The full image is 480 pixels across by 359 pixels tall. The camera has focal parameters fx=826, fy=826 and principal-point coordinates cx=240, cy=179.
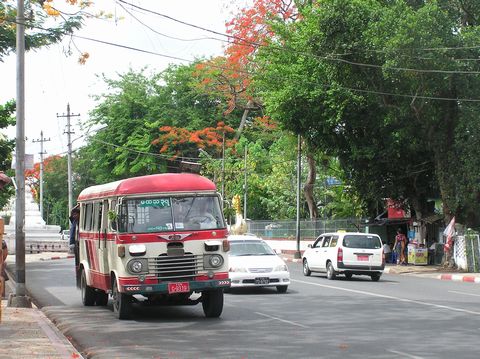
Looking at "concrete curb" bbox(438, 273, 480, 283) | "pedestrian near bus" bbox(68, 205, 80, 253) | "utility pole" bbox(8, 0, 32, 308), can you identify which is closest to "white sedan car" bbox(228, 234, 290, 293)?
"pedestrian near bus" bbox(68, 205, 80, 253)

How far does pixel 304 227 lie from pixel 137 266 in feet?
138

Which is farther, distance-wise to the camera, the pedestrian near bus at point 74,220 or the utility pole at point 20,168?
the pedestrian near bus at point 74,220

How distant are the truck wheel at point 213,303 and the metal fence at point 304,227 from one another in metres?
31.8

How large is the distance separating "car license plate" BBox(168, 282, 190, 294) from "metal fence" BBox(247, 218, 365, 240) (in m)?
32.8

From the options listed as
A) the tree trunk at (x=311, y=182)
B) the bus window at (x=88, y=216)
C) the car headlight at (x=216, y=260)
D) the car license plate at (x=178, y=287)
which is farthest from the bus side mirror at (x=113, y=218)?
the tree trunk at (x=311, y=182)

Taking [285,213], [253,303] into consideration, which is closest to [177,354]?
[253,303]

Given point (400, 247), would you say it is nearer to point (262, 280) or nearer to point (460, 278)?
point (460, 278)

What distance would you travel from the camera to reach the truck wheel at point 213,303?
1612 cm

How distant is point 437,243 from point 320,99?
9567 millimetres

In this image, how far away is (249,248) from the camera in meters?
22.8

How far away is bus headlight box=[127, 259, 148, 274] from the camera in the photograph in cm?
1535

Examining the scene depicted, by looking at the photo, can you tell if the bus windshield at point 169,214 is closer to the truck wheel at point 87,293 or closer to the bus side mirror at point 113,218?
the bus side mirror at point 113,218

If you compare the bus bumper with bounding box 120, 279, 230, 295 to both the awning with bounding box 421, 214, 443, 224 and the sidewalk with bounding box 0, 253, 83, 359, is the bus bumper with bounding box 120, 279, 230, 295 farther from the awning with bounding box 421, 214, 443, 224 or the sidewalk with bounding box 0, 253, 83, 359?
the awning with bounding box 421, 214, 443, 224

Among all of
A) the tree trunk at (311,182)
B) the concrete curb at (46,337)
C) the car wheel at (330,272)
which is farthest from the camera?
the tree trunk at (311,182)
